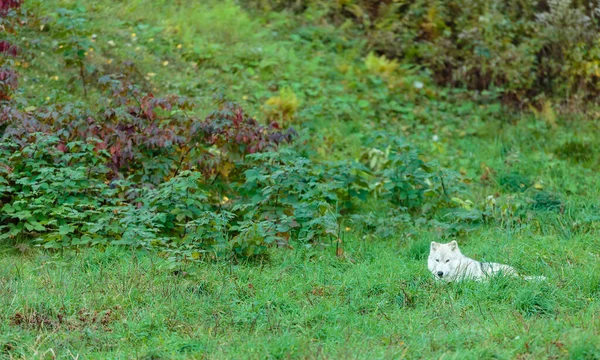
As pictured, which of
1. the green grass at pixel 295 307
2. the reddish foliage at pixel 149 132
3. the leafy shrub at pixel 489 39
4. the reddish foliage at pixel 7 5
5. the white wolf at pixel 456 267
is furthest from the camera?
the leafy shrub at pixel 489 39

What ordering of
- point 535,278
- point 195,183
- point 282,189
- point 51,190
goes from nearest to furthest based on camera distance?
point 535,278, point 51,190, point 195,183, point 282,189

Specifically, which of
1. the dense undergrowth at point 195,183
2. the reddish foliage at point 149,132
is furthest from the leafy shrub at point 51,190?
the reddish foliage at point 149,132

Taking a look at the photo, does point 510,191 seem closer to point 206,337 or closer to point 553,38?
point 553,38

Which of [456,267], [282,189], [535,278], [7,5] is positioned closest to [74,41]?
[7,5]

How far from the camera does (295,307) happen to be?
6.52 m

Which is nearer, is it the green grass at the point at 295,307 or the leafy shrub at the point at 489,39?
the green grass at the point at 295,307

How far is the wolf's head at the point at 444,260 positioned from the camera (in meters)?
7.18

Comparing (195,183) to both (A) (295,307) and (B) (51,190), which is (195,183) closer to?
(B) (51,190)

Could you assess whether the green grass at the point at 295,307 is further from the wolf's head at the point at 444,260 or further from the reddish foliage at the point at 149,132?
the reddish foliage at the point at 149,132

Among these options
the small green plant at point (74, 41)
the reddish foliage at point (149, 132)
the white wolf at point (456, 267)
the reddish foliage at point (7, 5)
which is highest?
the reddish foliage at point (7, 5)

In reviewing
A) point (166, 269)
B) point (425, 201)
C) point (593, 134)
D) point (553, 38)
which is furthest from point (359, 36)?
point (166, 269)

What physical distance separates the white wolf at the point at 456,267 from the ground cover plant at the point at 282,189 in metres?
0.16

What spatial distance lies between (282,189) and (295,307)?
2406 mm

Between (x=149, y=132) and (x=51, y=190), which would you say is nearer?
(x=51, y=190)
